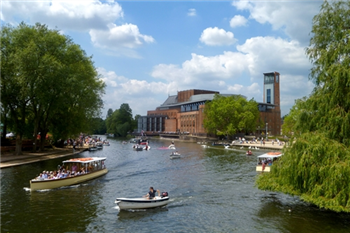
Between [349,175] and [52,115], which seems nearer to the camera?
[349,175]

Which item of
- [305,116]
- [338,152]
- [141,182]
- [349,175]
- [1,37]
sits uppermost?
[1,37]

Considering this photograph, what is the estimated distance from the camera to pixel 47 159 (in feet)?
170

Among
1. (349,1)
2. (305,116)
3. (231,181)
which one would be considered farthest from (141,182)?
(349,1)

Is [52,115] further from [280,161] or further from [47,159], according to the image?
[280,161]

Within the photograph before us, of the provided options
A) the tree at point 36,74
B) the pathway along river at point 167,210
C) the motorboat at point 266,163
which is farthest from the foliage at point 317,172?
the tree at point 36,74

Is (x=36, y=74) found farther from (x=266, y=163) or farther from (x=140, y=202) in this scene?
(x=266, y=163)

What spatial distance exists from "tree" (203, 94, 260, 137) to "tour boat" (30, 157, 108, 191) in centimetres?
8022

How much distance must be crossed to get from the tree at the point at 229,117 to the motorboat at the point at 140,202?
90.8 meters

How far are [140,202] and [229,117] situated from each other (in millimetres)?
98396

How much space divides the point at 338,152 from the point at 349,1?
10.8m

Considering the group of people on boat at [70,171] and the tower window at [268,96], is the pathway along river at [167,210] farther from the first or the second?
the tower window at [268,96]

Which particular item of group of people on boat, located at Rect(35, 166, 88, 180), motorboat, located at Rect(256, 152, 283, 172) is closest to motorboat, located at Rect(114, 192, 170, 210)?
group of people on boat, located at Rect(35, 166, 88, 180)

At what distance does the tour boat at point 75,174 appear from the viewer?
97.0ft

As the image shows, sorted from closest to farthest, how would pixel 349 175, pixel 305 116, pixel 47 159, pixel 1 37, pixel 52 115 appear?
pixel 349 175 < pixel 305 116 < pixel 1 37 < pixel 47 159 < pixel 52 115
